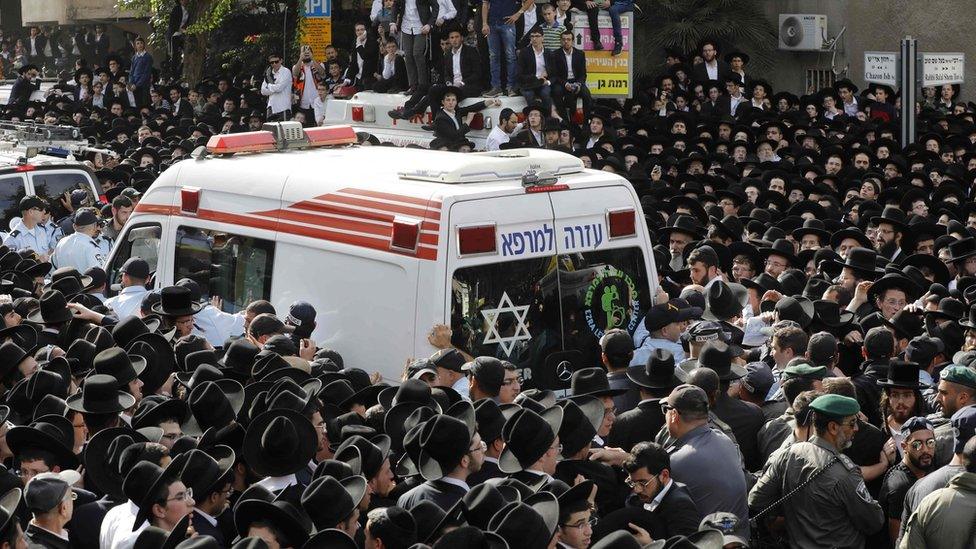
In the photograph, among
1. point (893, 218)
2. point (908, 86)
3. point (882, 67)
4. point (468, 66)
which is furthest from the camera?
point (882, 67)

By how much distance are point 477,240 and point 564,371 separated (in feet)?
3.16

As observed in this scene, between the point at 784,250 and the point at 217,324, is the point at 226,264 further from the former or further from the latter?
the point at 784,250

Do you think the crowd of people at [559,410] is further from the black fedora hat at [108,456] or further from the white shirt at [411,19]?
the white shirt at [411,19]

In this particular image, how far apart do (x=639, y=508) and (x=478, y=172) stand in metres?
2.94

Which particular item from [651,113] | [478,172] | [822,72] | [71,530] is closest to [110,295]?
[478,172]

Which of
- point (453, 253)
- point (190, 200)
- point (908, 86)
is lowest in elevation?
point (453, 253)

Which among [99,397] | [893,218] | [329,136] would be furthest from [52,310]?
[893,218]

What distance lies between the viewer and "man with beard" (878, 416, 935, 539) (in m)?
6.91

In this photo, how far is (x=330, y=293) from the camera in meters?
8.94

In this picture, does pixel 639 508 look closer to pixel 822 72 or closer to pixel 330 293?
pixel 330 293

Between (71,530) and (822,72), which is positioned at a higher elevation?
(822,72)

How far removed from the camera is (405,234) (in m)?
8.33

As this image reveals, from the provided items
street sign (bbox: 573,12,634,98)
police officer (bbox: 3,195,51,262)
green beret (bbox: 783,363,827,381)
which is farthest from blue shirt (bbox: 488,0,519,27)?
green beret (bbox: 783,363,827,381)

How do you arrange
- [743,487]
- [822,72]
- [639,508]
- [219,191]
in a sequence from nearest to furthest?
[639,508] < [743,487] < [219,191] < [822,72]
